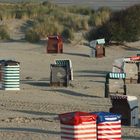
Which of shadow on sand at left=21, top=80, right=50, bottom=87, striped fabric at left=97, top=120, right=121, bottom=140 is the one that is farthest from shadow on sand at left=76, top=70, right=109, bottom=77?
striped fabric at left=97, top=120, right=121, bottom=140

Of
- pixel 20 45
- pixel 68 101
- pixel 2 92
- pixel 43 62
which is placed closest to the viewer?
pixel 68 101

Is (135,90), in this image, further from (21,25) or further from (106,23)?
(21,25)

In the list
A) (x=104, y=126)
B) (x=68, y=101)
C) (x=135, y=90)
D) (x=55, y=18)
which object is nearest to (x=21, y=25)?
(x=55, y=18)

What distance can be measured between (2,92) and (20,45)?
18.7 m

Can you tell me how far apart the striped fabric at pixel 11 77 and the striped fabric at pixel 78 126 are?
12.6m

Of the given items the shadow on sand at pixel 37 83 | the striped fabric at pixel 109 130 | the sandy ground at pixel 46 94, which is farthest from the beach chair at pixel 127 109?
the shadow on sand at pixel 37 83

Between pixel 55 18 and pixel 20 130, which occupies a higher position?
pixel 55 18

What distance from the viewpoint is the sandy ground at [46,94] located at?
16.8m

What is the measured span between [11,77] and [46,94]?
1.55 metres

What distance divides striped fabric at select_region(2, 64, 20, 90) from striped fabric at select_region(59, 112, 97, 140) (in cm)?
1260

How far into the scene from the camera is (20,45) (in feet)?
142

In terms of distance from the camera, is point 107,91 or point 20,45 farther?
point 20,45

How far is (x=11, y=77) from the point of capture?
2516cm

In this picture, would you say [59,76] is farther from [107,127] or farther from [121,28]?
[121,28]
